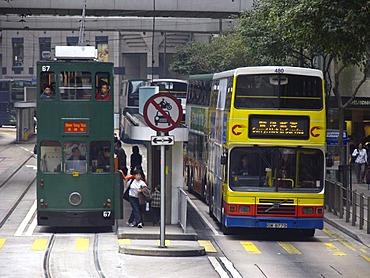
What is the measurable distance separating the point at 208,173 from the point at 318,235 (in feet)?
14.1

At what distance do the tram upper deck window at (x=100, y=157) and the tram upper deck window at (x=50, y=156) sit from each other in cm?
74

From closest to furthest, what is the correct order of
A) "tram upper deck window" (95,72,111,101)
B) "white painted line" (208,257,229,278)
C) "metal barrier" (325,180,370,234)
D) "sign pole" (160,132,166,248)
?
1. "white painted line" (208,257,229,278)
2. "sign pole" (160,132,166,248)
3. "tram upper deck window" (95,72,111,101)
4. "metal barrier" (325,180,370,234)

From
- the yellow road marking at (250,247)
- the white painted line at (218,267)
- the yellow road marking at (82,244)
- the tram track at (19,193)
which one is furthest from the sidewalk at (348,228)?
the tram track at (19,193)

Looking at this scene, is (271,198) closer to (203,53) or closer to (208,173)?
(208,173)

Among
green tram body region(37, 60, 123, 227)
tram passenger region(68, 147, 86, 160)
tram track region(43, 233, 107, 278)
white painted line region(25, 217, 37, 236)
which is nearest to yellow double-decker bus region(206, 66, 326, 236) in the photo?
green tram body region(37, 60, 123, 227)

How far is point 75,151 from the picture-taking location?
21.2m

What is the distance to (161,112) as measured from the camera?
1772cm

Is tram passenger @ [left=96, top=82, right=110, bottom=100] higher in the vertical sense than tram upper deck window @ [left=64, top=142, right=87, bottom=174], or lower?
higher

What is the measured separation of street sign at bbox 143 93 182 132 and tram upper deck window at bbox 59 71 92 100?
3881 millimetres

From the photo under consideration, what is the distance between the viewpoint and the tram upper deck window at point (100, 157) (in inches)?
836

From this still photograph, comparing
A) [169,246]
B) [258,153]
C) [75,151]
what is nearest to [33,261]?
[169,246]

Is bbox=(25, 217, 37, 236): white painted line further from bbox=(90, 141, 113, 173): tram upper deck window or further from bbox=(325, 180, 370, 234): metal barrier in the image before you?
Answer: bbox=(325, 180, 370, 234): metal barrier

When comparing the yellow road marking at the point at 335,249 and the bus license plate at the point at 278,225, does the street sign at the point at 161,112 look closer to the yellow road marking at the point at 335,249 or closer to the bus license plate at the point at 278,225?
the bus license plate at the point at 278,225

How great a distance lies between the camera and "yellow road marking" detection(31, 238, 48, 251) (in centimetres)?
1919
